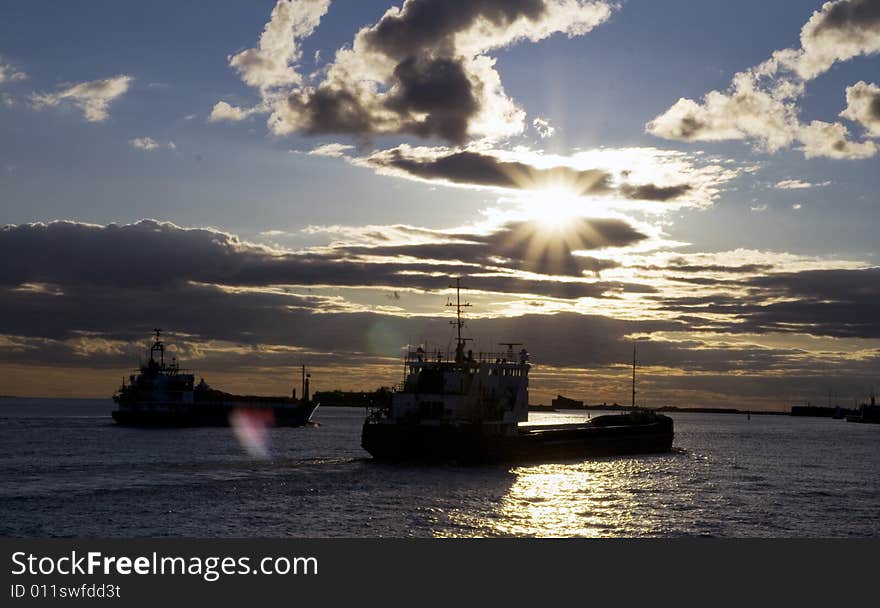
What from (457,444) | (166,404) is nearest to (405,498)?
(457,444)

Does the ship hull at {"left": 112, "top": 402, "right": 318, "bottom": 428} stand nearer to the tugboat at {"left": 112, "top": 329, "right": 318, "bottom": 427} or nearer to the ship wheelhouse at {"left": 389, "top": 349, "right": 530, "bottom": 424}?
the tugboat at {"left": 112, "top": 329, "right": 318, "bottom": 427}

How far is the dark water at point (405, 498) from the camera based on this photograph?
1586 inches

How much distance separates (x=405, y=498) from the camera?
160 ft

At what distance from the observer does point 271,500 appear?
47562mm

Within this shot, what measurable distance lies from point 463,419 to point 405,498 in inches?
931

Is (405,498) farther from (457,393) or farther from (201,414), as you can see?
(201,414)

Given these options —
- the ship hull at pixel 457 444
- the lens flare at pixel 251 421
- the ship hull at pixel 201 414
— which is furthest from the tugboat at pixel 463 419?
the ship hull at pixel 201 414

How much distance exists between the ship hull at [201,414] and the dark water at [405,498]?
59972 millimetres

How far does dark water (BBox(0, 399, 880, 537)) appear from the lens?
40.3 meters

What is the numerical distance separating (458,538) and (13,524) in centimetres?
1905

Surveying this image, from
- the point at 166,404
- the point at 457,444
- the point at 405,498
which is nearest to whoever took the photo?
the point at 405,498

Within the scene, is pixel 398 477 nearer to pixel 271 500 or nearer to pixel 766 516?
pixel 271 500

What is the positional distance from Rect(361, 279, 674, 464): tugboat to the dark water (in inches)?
95.0

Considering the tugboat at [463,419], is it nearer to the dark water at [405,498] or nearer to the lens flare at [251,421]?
the dark water at [405,498]
